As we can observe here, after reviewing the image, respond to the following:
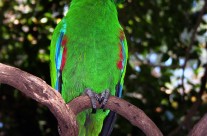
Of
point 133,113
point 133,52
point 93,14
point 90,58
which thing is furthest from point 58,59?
point 133,52

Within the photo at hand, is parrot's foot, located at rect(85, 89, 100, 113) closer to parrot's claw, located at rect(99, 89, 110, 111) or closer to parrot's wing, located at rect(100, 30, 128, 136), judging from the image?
parrot's claw, located at rect(99, 89, 110, 111)

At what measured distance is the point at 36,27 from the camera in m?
4.17

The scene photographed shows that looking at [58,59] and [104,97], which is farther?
[58,59]

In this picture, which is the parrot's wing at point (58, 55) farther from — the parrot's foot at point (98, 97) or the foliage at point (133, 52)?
the foliage at point (133, 52)

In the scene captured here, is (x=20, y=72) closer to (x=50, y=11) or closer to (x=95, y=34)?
(x=95, y=34)

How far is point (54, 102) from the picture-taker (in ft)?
6.48

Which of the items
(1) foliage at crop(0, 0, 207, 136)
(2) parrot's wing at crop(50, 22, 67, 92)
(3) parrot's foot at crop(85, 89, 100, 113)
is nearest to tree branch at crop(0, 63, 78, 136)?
(3) parrot's foot at crop(85, 89, 100, 113)

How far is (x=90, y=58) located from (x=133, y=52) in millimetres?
1807

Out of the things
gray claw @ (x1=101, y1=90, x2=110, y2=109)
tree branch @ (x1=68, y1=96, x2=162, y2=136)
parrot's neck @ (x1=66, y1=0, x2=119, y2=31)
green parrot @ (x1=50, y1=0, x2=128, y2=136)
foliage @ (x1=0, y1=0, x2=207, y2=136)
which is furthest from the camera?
foliage @ (x1=0, y1=0, x2=207, y2=136)

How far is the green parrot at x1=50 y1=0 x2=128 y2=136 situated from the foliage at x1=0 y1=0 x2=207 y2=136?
111 centimetres

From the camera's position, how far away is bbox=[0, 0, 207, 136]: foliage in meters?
4.10

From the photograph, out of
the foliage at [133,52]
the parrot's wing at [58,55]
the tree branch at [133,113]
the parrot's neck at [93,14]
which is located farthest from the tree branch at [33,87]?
the foliage at [133,52]

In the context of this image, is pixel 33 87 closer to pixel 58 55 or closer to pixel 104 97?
pixel 104 97

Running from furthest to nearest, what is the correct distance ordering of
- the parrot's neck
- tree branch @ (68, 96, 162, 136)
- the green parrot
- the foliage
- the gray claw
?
the foliage, the parrot's neck, the green parrot, the gray claw, tree branch @ (68, 96, 162, 136)
